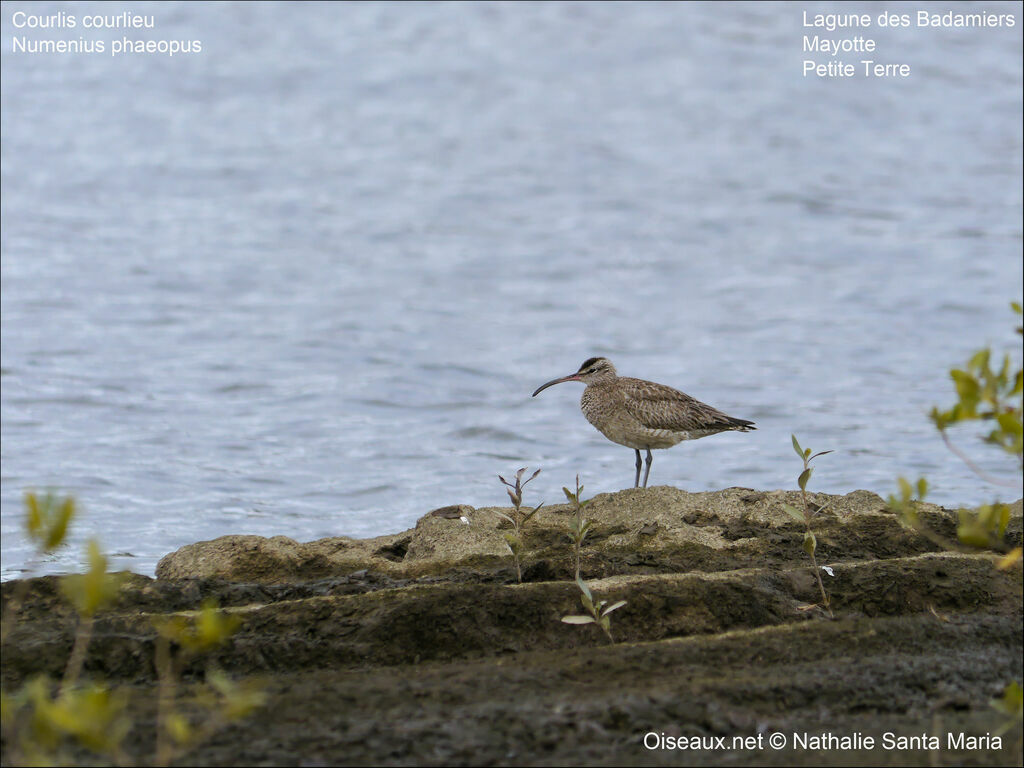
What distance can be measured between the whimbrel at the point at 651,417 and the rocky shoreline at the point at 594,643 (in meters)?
1.94

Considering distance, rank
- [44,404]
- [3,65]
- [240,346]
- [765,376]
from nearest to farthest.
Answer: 1. [44,404]
2. [765,376]
3. [240,346]
4. [3,65]

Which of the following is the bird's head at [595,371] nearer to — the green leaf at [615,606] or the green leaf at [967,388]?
the green leaf at [615,606]

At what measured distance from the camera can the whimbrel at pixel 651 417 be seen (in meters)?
8.94

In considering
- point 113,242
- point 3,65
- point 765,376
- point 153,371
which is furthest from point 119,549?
point 3,65

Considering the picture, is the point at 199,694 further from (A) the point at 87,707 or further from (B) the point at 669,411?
(B) the point at 669,411

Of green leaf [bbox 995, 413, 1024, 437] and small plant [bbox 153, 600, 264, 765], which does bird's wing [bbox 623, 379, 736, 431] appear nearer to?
small plant [bbox 153, 600, 264, 765]

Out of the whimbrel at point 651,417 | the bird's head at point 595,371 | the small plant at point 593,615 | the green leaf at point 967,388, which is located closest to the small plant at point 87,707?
the small plant at point 593,615

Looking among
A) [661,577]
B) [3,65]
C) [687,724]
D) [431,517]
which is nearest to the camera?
[687,724]

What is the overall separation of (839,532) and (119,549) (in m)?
5.35

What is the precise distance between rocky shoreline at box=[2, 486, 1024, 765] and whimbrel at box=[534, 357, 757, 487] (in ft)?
6.35

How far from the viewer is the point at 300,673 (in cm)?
491

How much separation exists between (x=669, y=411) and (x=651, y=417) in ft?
0.51

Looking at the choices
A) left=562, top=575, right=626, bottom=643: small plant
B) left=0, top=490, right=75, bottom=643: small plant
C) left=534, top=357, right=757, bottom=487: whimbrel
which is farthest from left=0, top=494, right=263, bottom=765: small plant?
left=534, top=357, right=757, bottom=487: whimbrel

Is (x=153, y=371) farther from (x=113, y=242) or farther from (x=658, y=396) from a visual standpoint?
(x=658, y=396)
